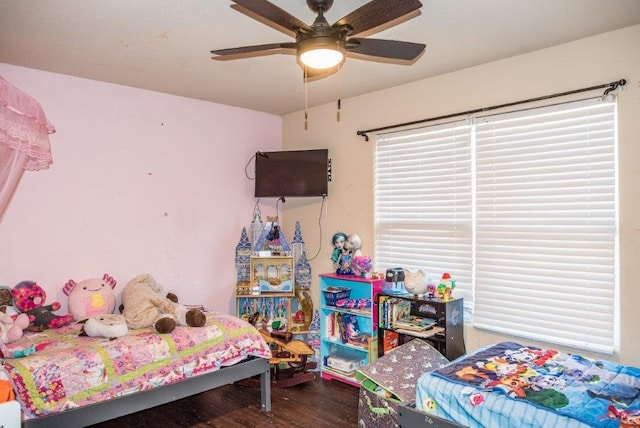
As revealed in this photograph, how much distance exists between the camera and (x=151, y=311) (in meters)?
3.13

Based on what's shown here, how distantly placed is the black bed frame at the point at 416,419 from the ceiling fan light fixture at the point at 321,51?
182 cm

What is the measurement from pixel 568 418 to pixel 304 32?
199cm

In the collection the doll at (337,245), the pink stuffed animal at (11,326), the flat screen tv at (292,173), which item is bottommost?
the pink stuffed animal at (11,326)

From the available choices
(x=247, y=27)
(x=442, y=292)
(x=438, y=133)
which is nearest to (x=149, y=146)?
(x=247, y=27)

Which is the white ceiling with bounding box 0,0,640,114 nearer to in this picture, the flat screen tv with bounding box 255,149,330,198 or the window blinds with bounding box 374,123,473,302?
the window blinds with bounding box 374,123,473,302

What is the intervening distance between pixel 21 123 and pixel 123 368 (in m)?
1.47

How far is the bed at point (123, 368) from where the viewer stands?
88.7 inches

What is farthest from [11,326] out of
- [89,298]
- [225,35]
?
[225,35]

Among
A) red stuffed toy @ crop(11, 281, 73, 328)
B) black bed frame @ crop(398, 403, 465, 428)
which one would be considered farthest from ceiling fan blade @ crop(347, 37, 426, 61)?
red stuffed toy @ crop(11, 281, 73, 328)

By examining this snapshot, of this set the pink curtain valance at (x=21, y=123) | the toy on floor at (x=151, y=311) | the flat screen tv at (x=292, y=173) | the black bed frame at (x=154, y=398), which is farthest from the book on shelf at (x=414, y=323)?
the pink curtain valance at (x=21, y=123)

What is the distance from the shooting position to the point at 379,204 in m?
3.88

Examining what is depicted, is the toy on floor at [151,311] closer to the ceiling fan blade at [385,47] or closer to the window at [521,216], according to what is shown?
the window at [521,216]

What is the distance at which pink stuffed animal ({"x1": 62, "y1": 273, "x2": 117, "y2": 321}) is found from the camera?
318cm

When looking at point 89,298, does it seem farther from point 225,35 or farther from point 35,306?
point 225,35
